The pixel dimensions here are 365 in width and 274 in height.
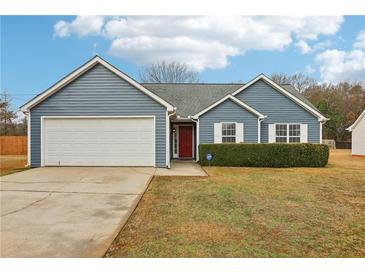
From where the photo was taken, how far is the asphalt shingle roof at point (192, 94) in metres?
18.8

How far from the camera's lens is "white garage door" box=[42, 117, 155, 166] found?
13.5 metres

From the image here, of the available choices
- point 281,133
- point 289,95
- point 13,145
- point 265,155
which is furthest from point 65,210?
point 13,145

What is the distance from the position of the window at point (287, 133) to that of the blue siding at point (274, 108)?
31cm

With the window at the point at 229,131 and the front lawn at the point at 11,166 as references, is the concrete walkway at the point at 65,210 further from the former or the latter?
the window at the point at 229,131

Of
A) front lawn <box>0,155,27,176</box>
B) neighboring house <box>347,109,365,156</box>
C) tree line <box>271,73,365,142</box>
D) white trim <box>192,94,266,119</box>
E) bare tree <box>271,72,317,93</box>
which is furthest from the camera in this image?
bare tree <box>271,72,317,93</box>

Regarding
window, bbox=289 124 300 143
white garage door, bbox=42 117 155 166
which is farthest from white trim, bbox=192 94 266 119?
white garage door, bbox=42 117 155 166

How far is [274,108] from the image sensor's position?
18.2 meters

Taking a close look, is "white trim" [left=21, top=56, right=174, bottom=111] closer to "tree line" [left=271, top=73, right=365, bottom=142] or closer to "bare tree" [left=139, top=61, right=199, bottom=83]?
"bare tree" [left=139, top=61, right=199, bottom=83]

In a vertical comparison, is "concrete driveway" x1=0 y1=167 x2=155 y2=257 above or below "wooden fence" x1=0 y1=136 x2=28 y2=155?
below

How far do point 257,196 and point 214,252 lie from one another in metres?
4.12

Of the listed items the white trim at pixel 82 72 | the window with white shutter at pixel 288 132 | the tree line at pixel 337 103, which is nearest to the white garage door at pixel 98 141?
the white trim at pixel 82 72

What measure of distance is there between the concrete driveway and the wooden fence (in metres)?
16.8

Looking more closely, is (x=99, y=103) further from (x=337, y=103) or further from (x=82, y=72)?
(x=337, y=103)
